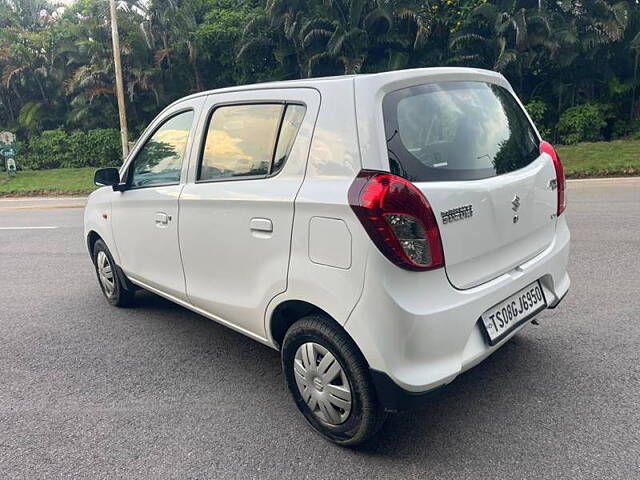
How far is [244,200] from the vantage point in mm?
2832

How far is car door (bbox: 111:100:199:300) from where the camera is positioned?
3490mm

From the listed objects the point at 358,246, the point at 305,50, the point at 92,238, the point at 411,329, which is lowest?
the point at 92,238

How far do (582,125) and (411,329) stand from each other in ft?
55.2

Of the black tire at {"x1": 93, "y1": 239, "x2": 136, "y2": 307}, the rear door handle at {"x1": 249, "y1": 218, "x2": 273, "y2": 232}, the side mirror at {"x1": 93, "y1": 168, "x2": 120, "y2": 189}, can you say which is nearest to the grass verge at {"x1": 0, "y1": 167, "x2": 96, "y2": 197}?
the black tire at {"x1": 93, "y1": 239, "x2": 136, "y2": 307}

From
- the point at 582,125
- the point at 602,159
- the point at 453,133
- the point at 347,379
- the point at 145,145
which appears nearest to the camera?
the point at 347,379

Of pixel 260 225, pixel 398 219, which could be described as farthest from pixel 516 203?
pixel 260 225

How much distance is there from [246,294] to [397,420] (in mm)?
1059

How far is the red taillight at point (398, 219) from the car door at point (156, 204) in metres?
1.60

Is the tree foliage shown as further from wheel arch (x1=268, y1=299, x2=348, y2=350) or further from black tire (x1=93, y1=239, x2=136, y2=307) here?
wheel arch (x1=268, y1=299, x2=348, y2=350)

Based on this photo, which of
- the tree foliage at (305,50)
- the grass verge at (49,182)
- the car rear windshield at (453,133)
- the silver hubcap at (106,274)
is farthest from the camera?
the grass verge at (49,182)

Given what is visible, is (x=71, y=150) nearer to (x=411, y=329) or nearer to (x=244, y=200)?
(x=244, y=200)

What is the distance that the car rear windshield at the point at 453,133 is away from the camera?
2357 millimetres

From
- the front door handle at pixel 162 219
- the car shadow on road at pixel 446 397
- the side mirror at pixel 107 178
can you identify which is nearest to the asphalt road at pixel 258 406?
the car shadow on road at pixel 446 397

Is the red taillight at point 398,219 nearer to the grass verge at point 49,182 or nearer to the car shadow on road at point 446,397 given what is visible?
the car shadow on road at point 446,397
